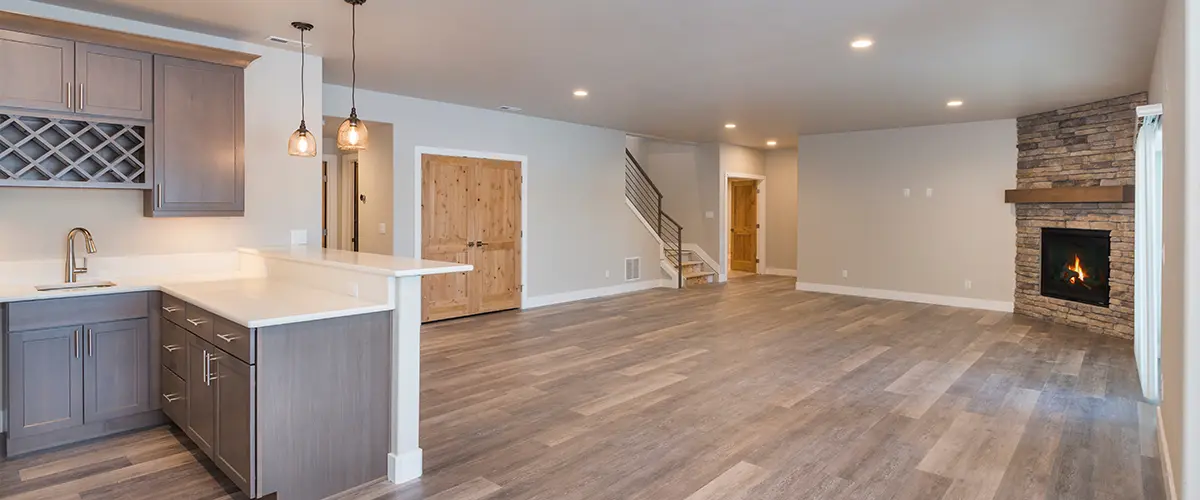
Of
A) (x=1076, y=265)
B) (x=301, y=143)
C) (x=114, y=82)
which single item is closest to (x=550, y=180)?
(x=301, y=143)

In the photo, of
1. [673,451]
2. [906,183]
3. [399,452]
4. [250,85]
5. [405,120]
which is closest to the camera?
[399,452]

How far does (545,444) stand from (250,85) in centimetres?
334

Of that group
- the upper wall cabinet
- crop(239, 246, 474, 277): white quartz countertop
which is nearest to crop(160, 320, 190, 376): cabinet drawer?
crop(239, 246, 474, 277): white quartz countertop

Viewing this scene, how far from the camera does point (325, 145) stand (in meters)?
8.54

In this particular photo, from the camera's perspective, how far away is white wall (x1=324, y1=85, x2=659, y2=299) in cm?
695

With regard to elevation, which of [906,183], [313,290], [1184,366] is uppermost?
[906,183]

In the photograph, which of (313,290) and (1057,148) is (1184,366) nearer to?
(313,290)

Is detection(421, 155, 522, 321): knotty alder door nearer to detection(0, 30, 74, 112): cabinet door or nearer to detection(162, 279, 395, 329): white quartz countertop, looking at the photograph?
detection(162, 279, 395, 329): white quartz countertop

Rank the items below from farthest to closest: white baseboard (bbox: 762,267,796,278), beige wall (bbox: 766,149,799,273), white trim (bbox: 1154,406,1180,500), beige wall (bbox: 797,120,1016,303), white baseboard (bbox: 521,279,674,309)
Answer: white baseboard (bbox: 762,267,796,278)
beige wall (bbox: 766,149,799,273)
white baseboard (bbox: 521,279,674,309)
beige wall (bbox: 797,120,1016,303)
white trim (bbox: 1154,406,1180,500)

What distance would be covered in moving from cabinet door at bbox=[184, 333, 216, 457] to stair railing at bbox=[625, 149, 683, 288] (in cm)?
853

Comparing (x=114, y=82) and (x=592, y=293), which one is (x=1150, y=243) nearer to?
(x=592, y=293)

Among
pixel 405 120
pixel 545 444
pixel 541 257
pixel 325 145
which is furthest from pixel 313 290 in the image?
pixel 325 145

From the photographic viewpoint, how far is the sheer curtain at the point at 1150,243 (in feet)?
13.3

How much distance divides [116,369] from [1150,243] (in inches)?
252
